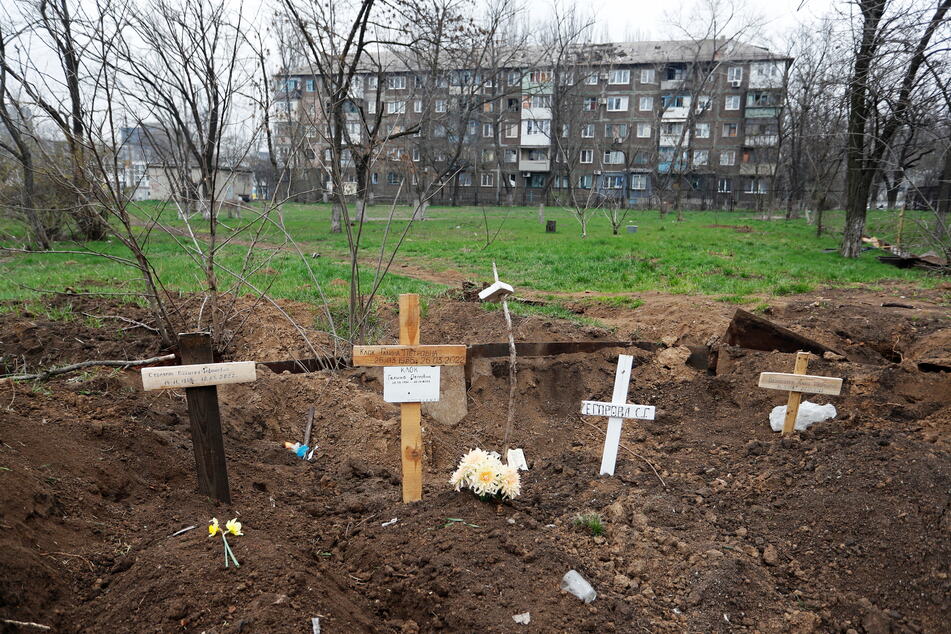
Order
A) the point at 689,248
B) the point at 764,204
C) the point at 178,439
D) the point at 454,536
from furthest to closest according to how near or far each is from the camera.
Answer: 1. the point at 764,204
2. the point at 689,248
3. the point at 178,439
4. the point at 454,536

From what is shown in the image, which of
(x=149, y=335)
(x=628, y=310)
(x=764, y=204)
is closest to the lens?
(x=149, y=335)

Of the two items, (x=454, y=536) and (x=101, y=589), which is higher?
(x=101, y=589)

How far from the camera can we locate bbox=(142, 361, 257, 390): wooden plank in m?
2.61

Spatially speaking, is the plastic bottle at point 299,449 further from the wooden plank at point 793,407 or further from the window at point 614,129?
the window at point 614,129

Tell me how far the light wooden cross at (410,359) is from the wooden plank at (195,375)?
57cm

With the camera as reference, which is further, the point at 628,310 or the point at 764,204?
the point at 764,204

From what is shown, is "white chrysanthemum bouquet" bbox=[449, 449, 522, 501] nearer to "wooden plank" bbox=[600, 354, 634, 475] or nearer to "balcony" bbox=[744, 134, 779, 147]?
"wooden plank" bbox=[600, 354, 634, 475]

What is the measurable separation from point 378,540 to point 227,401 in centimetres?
207

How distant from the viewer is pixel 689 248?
1377cm

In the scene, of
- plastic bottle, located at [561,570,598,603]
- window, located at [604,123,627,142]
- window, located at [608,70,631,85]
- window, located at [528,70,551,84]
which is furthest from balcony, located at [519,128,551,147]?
plastic bottle, located at [561,570,598,603]

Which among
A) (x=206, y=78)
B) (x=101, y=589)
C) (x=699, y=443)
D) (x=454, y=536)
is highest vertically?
(x=206, y=78)

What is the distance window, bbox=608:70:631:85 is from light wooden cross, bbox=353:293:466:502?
47006 millimetres

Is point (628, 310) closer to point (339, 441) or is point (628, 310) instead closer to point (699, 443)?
point (699, 443)

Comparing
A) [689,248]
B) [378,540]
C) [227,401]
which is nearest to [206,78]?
[227,401]
